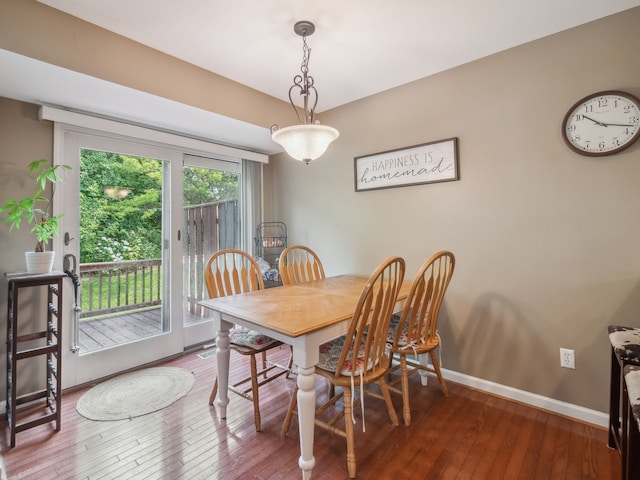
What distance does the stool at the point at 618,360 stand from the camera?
1324 mm

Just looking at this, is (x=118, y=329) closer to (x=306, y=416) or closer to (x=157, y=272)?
(x=157, y=272)

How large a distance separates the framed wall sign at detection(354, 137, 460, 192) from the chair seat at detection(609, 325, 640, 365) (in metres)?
1.31

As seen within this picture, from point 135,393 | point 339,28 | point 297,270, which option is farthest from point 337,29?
point 135,393

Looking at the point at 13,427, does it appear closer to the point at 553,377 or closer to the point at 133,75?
the point at 133,75

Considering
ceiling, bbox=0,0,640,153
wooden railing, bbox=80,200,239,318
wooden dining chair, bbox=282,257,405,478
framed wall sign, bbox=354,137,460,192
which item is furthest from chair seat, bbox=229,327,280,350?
ceiling, bbox=0,0,640,153

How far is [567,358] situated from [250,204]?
3003mm

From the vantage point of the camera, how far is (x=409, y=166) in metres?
2.55

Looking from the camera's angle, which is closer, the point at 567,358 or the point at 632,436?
the point at 632,436

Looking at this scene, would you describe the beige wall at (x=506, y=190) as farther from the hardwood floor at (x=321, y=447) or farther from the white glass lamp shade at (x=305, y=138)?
the white glass lamp shade at (x=305, y=138)

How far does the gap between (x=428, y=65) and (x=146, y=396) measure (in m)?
3.18

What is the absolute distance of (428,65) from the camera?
90.9 inches

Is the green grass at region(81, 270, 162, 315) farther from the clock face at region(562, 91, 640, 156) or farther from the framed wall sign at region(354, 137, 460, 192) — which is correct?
the clock face at region(562, 91, 640, 156)

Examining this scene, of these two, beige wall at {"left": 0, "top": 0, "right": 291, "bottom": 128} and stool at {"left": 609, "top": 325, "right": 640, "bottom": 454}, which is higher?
beige wall at {"left": 0, "top": 0, "right": 291, "bottom": 128}

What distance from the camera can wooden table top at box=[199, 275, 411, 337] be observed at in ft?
4.78
